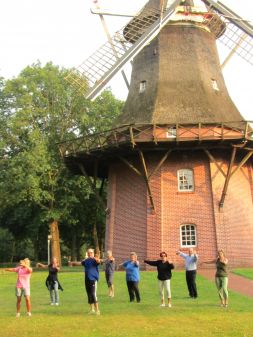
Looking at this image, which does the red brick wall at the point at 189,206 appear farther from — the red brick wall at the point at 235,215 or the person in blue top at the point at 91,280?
the person in blue top at the point at 91,280

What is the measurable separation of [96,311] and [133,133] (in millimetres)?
12418

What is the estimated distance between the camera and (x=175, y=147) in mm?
21609

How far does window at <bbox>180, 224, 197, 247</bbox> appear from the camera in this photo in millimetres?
21812

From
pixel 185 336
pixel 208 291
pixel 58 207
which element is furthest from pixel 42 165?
pixel 185 336

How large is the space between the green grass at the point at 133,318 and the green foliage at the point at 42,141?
1670cm

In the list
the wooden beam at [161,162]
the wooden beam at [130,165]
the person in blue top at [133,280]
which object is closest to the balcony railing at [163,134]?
the wooden beam at [161,162]

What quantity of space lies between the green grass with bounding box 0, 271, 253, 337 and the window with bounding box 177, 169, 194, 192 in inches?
303

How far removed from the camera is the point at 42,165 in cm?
3138

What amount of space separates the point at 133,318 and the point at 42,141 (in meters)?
23.8

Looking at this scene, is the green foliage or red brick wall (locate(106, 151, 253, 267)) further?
the green foliage

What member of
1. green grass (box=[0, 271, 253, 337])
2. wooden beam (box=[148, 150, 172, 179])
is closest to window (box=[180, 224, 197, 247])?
wooden beam (box=[148, 150, 172, 179])

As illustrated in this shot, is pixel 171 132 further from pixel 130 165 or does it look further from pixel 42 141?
pixel 42 141

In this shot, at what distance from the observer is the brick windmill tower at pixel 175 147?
851 inches

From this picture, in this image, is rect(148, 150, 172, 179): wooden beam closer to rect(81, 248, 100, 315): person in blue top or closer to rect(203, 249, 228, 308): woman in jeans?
rect(203, 249, 228, 308): woman in jeans
